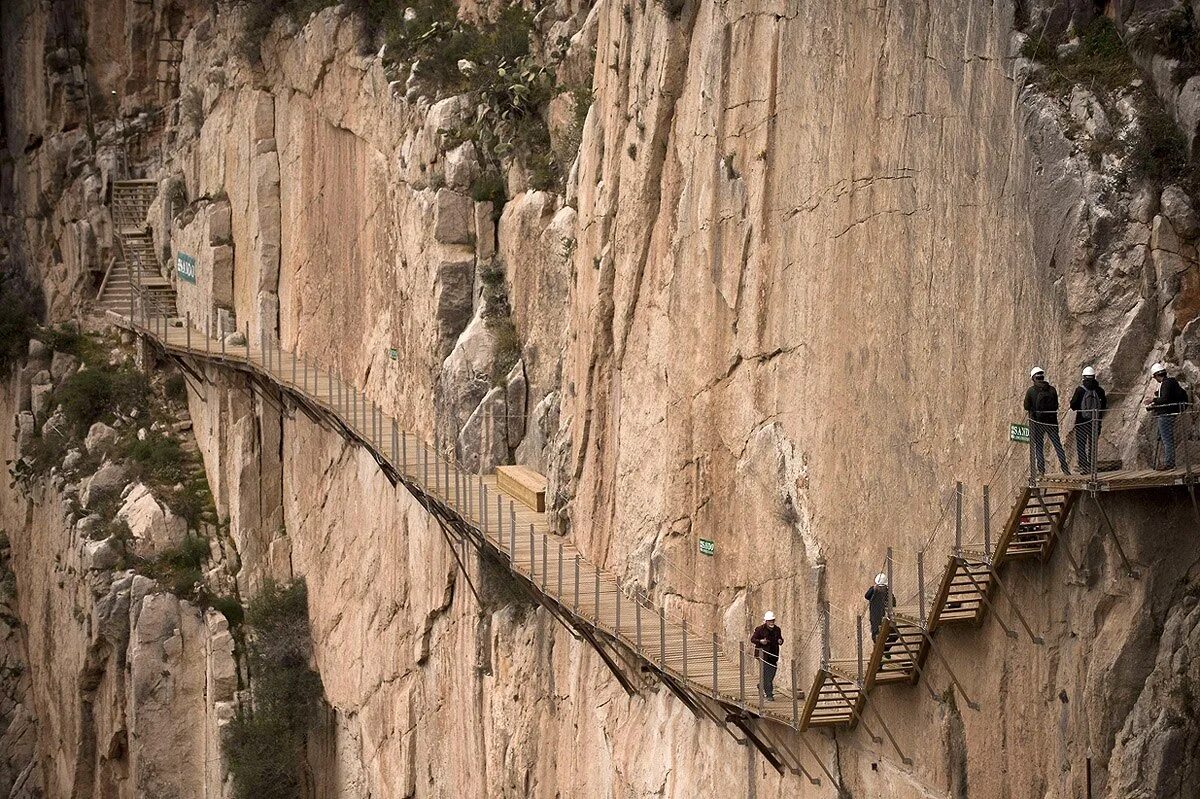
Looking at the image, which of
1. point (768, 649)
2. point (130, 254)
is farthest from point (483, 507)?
point (130, 254)

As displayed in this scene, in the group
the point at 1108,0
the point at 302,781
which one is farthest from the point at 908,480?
the point at 302,781

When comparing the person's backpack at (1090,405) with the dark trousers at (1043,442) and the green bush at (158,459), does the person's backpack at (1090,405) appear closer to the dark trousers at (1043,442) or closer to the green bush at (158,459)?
the dark trousers at (1043,442)

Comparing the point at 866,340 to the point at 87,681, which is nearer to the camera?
the point at 866,340

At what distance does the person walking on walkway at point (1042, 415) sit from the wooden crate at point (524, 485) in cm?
1548

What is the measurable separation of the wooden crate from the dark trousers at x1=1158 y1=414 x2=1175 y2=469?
54.9 ft

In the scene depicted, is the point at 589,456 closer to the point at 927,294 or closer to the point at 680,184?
the point at 680,184

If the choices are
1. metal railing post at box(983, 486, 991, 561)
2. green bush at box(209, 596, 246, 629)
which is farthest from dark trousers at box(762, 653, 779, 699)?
green bush at box(209, 596, 246, 629)

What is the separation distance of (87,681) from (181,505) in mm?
4615

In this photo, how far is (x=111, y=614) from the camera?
49250 mm

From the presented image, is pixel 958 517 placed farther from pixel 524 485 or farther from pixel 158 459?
pixel 158 459

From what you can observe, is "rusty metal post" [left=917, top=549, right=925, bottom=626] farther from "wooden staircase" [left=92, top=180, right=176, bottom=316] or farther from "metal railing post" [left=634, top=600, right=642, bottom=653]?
"wooden staircase" [left=92, top=180, right=176, bottom=316]

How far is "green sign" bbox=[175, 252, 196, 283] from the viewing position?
56.1m

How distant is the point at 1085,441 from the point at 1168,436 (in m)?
0.83

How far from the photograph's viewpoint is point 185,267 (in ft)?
186
